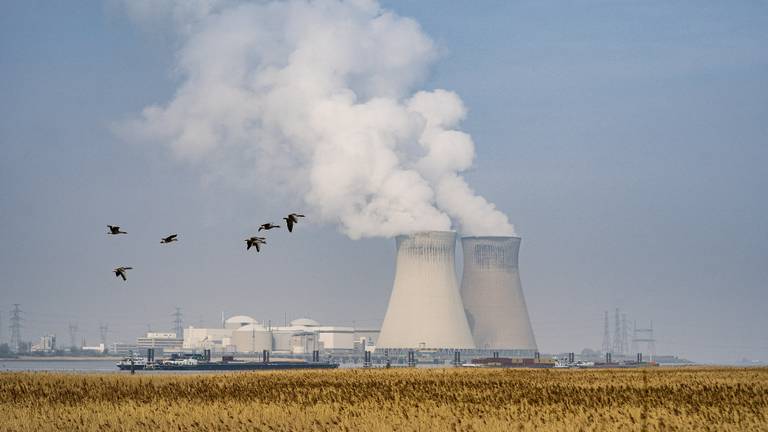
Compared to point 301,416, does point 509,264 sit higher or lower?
higher

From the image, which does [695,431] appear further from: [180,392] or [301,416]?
[180,392]

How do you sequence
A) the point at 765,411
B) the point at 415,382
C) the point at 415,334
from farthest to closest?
the point at 415,334 < the point at 415,382 < the point at 765,411

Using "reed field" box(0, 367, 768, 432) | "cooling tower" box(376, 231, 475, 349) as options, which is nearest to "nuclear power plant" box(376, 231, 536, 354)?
"cooling tower" box(376, 231, 475, 349)

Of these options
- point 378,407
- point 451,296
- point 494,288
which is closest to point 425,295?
point 451,296

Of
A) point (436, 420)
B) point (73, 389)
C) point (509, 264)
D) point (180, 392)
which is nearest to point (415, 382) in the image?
point (180, 392)

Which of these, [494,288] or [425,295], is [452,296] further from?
[494,288]

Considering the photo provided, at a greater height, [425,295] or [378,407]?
[425,295]

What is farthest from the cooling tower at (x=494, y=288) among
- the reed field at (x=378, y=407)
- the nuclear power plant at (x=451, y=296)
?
the reed field at (x=378, y=407)
